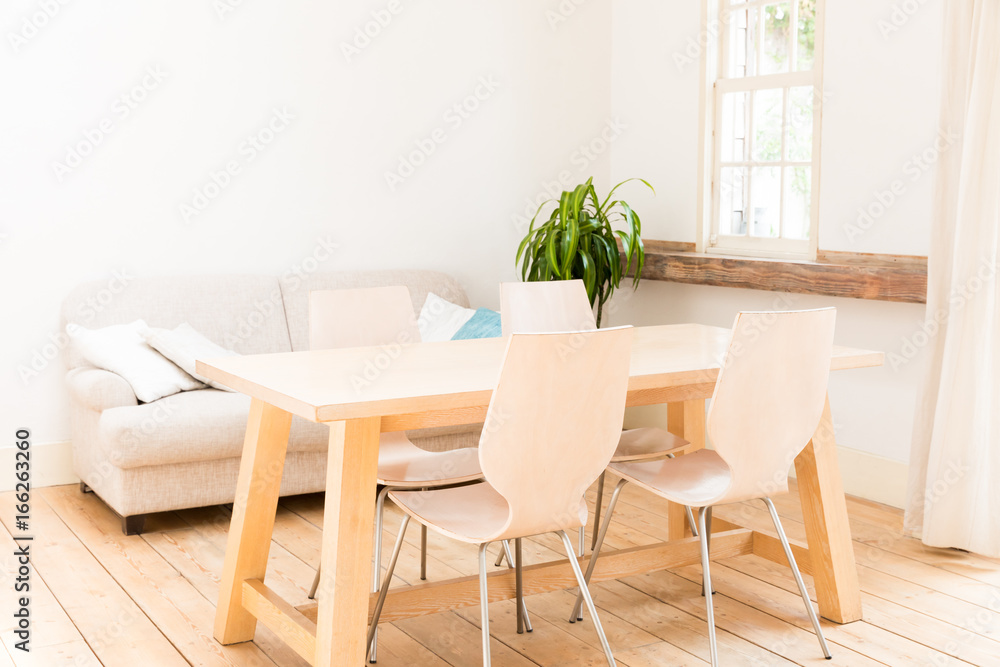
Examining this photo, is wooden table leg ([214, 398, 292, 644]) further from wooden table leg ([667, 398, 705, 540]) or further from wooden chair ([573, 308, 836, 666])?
wooden table leg ([667, 398, 705, 540])

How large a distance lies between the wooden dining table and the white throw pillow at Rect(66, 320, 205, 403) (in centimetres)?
125

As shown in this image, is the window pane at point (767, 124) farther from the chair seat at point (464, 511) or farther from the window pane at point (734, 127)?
the chair seat at point (464, 511)

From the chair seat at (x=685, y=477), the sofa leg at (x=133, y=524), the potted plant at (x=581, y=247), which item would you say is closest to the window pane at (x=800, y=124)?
the potted plant at (x=581, y=247)

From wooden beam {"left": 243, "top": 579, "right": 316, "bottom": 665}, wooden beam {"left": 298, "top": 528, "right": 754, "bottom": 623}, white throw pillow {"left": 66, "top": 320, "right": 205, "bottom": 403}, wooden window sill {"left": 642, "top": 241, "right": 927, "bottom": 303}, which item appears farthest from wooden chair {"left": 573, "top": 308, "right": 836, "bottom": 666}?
white throw pillow {"left": 66, "top": 320, "right": 205, "bottom": 403}

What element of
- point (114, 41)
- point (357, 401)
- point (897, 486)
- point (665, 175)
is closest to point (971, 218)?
point (897, 486)

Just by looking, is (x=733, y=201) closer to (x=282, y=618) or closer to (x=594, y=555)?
(x=594, y=555)

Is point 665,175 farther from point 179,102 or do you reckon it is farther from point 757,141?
point 179,102

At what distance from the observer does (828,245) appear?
4316 millimetres

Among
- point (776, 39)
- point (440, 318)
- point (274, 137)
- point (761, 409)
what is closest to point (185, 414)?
point (440, 318)

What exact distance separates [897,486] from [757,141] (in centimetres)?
179

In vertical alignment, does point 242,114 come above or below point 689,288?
above

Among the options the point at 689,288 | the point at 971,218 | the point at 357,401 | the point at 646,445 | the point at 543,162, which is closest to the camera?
the point at 357,401

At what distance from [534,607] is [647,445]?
62cm

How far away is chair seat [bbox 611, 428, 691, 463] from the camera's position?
10.0ft
